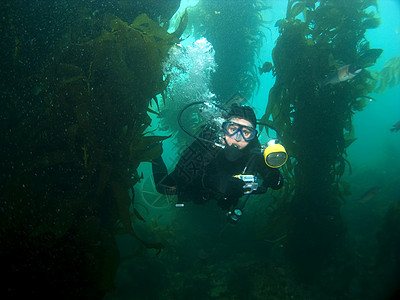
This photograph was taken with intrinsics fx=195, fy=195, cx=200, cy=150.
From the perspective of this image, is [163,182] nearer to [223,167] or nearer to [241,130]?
[223,167]

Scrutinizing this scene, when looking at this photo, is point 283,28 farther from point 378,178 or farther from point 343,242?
point 378,178

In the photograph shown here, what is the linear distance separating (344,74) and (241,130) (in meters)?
2.39

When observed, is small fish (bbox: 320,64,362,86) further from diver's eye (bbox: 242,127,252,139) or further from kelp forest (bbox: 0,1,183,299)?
kelp forest (bbox: 0,1,183,299)

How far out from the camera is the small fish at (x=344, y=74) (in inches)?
149

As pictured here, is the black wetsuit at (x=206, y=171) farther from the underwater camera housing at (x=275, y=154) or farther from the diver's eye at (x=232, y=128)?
the underwater camera housing at (x=275, y=154)

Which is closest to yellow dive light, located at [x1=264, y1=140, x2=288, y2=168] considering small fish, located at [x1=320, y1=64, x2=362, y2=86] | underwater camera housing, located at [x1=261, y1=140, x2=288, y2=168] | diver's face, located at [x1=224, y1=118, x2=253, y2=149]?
underwater camera housing, located at [x1=261, y1=140, x2=288, y2=168]

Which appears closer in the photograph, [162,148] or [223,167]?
[162,148]

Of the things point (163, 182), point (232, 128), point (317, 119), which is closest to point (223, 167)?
point (232, 128)

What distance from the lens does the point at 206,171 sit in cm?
388

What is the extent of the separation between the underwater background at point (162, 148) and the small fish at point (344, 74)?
0.26m

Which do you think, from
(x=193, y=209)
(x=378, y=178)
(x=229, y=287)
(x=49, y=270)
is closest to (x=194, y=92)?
(x=193, y=209)

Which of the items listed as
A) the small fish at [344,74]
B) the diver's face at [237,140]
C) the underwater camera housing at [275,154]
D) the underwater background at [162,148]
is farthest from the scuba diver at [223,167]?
the small fish at [344,74]

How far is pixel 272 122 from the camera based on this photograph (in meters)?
5.16

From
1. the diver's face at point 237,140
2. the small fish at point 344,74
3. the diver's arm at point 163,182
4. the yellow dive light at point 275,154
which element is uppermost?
the small fish at point 344,74
